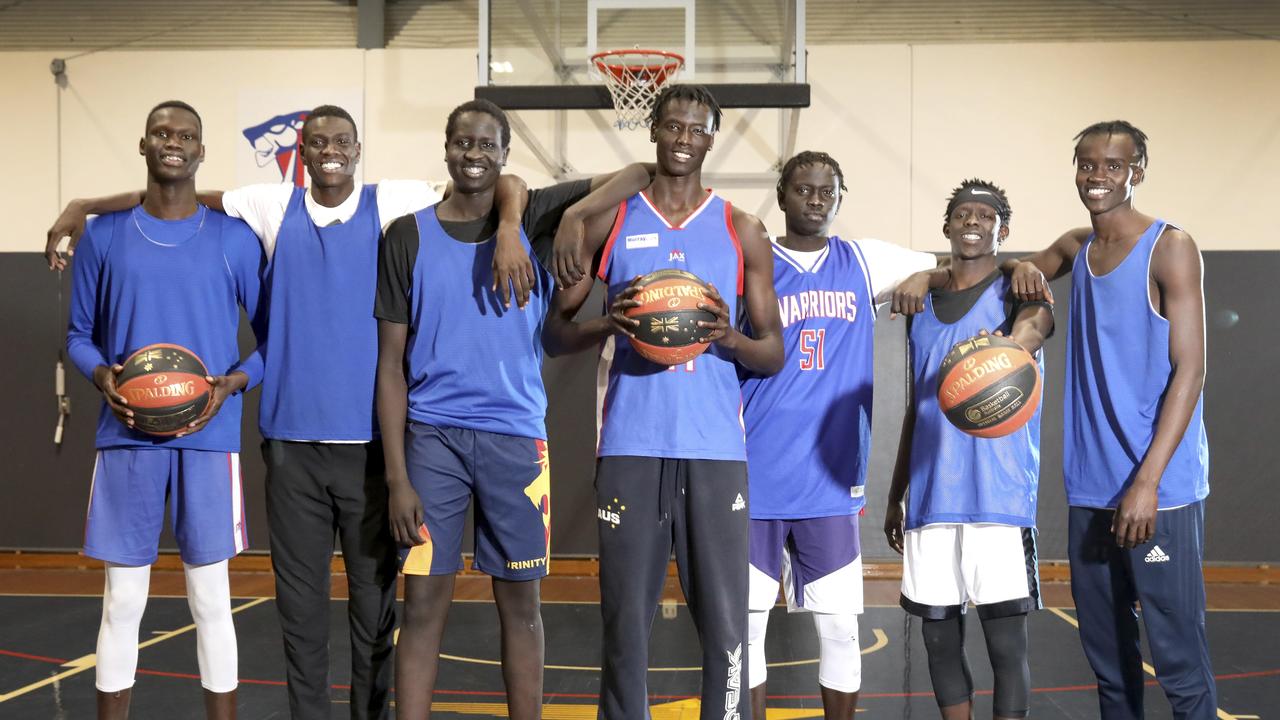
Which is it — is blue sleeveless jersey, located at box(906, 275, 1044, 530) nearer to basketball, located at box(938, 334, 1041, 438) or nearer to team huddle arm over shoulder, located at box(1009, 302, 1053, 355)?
team huddle arm over shoulder, located at box(1009, 302, 1053, 355)

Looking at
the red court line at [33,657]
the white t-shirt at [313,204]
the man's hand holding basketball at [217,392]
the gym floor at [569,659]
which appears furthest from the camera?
the red court line at [33,657]

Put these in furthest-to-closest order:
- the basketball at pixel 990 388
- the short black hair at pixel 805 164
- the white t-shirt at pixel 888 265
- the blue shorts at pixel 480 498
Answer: the white t-shirt at pixel 888 265
the short black hair at pixel 805 164
the basketball at pixel 990 388
the blue shorts at pixel 480 498

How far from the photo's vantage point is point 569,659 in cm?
450

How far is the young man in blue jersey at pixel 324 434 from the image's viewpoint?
107 inches

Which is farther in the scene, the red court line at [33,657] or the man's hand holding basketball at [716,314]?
the red court line at [33,657]

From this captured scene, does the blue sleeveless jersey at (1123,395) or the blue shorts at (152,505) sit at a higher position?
the blue sleeveless jersey at (1123,395)

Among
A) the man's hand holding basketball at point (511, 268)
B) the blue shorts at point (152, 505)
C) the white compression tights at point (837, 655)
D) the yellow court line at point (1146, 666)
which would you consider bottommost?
the yellow court line at point (1146, 666)

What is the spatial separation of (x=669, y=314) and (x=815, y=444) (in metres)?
0.92

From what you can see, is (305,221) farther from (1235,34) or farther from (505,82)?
(1235,34)

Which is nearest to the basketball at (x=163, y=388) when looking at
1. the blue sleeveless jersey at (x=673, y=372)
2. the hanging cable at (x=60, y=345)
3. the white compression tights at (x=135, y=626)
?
the white compression tights at (x=135, y=626)

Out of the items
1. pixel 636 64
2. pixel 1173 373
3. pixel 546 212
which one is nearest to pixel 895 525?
pixel 1173 373

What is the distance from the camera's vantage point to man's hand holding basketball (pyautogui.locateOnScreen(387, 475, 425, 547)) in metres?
2.43

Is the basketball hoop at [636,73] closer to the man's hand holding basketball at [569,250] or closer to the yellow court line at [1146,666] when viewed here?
the yellow court line at [1146,666]

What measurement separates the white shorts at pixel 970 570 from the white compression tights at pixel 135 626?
1868 millimetres
